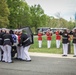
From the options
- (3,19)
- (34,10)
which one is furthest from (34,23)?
(3,19)

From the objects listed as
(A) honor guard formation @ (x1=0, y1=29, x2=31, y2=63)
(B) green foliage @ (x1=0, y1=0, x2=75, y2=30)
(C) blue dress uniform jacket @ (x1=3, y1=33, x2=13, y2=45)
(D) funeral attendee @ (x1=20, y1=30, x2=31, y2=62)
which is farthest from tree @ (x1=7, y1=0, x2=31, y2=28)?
(C) blue dress uniform jacket @ (x1=3, y1=33, x2=13, y2=45)

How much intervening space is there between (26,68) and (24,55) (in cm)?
321

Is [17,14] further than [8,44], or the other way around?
[17,14]

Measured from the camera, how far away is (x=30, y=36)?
1716cm

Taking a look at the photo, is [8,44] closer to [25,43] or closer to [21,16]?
[25,43]

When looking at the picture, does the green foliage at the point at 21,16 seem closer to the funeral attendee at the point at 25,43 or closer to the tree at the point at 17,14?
the tree at the point at 17,14

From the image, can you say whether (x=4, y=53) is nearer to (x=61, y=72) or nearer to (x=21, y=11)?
(x=61, y=72)

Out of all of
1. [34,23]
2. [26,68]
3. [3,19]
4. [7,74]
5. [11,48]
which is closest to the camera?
[7,74]

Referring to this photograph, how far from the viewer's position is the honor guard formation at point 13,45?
1550 cm

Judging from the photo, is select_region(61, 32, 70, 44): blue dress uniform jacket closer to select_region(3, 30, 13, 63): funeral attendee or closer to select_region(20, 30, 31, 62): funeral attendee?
select_region(20, 30, 31, 62): funeral attendee

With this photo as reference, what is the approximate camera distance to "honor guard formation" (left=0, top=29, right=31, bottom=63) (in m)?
15.5

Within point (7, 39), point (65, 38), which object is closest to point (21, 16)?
point (65, 38)

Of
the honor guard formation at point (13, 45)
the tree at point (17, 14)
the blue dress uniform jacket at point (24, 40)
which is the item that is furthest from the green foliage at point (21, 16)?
the blue dress uniform jacket at point (24, 40)

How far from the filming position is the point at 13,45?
16.2m
